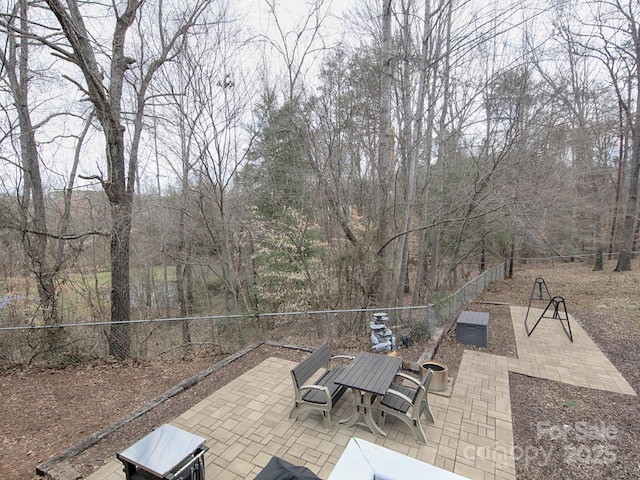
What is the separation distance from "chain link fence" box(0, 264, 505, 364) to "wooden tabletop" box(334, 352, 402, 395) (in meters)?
2.12

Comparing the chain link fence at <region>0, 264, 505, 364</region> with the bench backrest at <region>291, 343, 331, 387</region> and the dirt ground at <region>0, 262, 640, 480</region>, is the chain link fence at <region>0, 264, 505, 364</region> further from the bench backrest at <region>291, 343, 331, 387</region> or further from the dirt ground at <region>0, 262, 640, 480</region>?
the bench backrest at <region>291, 343, 331, 387</region>

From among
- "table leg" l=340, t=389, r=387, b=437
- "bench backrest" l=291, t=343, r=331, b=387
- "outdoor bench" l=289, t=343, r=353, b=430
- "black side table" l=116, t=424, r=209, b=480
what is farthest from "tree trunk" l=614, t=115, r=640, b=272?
"black side table" l=116, t=424, r=209, b=480

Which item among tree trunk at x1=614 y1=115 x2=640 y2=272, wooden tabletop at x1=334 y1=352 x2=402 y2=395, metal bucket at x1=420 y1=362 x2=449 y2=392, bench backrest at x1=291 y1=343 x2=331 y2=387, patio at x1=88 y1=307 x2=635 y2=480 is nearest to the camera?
patio at x1=88 y1=307 x2=635 y2=480

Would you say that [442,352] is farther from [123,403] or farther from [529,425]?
[123,403]

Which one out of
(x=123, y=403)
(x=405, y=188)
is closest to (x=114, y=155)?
(x=123, y=403)

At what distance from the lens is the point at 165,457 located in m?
2.06

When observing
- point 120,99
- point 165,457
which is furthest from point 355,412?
point 120,99

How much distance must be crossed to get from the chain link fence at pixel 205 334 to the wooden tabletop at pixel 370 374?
2125mm

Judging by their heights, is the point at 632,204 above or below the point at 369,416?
above

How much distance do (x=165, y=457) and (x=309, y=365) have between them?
1.86 metres

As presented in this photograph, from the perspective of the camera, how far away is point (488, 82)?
662 centimetres

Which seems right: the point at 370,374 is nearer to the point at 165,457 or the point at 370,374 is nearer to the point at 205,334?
the point at 165,457

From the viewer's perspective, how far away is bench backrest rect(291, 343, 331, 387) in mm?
3385

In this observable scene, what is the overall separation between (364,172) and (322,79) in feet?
7.85
